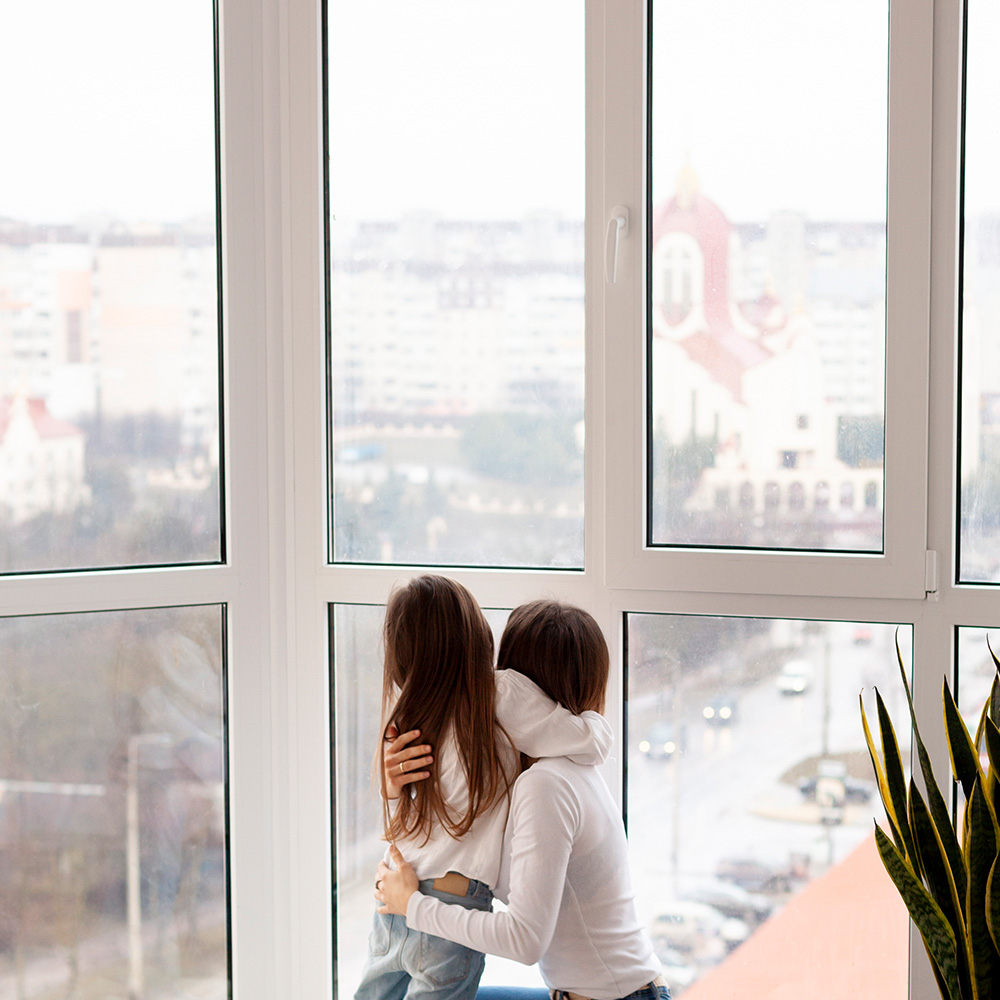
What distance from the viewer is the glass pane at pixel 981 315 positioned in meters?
1.71

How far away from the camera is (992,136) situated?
1.71 meters

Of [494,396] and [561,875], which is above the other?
[494,396]

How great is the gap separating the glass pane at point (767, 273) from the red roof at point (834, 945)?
59 cm

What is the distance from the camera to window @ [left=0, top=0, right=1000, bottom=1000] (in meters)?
1.77

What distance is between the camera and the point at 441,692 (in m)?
1.53

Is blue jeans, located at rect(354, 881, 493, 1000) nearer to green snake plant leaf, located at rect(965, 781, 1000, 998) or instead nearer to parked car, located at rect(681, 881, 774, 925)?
parked car, located at rect(681, 881, 774, 925)

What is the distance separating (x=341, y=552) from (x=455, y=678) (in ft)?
2.10

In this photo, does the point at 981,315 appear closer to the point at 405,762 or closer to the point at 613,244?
the point at 613,244

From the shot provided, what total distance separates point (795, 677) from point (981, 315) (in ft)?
2.26

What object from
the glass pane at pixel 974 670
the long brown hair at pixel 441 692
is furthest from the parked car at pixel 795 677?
the long brown hair at pixel 441 692

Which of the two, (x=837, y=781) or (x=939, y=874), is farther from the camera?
(x=837, y=781)

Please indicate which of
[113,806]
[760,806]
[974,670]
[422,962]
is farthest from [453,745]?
[974,670]

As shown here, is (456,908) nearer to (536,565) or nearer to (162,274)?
(536,565)

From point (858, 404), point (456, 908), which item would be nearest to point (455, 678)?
point (456, 908)
